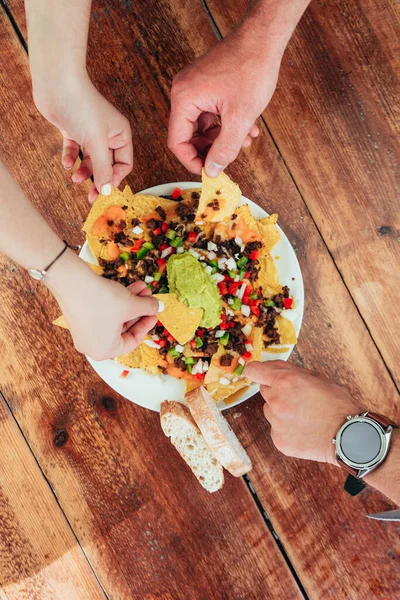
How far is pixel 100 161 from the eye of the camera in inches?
62.9

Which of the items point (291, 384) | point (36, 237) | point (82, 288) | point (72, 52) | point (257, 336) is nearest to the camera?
point (36, 237)

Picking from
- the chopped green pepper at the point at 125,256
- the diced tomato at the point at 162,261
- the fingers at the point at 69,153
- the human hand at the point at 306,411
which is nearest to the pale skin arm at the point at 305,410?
the human hand at the point at 306,411

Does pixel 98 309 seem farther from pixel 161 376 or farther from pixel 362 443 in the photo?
pixel 362 443

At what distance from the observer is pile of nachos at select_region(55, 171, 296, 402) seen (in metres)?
1.81

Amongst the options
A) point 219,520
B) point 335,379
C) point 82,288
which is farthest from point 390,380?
point 82,288

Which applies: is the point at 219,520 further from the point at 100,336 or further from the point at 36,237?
the point at 36,237

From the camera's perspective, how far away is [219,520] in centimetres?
Answer: 199

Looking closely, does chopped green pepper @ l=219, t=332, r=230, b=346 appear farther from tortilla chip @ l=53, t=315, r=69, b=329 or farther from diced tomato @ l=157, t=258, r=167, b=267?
tortilla chip @ l=53, t=315, r=69, b=329

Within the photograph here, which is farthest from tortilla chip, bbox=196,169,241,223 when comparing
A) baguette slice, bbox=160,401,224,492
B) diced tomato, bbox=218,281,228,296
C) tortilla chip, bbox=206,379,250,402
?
baguette slice, bbox=160,401,224,492

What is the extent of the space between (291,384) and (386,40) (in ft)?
4.58

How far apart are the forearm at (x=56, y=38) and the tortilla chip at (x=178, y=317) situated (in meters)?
0.74

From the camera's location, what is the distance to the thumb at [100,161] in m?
1.59

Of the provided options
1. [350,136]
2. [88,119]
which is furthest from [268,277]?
[88,119]

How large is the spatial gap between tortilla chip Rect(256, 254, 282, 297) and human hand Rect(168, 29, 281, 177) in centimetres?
39
